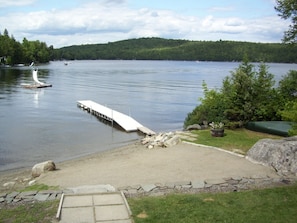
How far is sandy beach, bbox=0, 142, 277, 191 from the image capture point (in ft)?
32.8

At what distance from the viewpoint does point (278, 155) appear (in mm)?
11000

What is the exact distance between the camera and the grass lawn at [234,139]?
45.7 feet

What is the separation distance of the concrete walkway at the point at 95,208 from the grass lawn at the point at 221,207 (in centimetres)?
24

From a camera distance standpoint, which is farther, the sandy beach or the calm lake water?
the calm lake water

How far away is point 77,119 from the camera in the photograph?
27703 millimetres

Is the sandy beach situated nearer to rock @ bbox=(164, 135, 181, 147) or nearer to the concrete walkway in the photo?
the concrete walkway

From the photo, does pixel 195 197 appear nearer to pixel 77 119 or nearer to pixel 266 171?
pixel 266 171

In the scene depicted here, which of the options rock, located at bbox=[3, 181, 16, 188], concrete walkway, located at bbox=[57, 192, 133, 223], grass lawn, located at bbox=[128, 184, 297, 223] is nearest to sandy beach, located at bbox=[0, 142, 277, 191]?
rock, located at bbox=[3, 181, 16, 188]

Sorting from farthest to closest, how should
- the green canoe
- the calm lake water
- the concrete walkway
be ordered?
the calm lake water → the green canoe → the concrete walkway

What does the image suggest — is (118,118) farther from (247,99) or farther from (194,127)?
(247,99)

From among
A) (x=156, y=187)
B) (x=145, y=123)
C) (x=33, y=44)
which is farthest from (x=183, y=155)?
(x=33, y=44)

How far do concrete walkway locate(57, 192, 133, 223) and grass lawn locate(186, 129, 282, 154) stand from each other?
22.1 feet

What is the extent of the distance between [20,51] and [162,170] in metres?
113

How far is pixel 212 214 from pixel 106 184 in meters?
3.28
